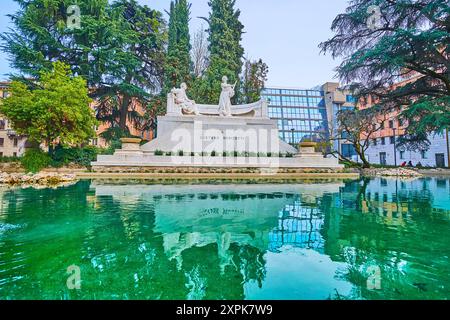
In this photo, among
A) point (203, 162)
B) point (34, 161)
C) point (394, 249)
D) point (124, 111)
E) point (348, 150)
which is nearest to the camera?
point (394, 249)

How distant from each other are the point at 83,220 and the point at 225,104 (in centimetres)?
1451

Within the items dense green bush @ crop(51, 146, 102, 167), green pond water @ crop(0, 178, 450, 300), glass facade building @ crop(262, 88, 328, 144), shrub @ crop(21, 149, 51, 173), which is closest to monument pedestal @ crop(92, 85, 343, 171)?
dense green bush @ crop(51, 146, 102, 167)

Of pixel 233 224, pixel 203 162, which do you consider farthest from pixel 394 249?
pixel 203 162

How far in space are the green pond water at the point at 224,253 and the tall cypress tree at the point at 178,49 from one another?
808 inches

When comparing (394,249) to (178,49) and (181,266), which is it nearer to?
(181,266)

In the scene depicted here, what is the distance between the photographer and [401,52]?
12.0m

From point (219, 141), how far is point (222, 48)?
13.7 metres

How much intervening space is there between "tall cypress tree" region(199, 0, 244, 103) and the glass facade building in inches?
951

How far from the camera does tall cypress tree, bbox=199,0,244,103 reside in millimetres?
23156

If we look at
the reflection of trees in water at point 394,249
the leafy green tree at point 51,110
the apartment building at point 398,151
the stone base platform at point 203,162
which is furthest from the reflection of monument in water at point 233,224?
the apartment building at point 398,151

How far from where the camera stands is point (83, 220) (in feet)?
13.5

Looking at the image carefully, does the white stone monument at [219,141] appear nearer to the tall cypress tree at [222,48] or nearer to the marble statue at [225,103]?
the marble statue at [225,103]

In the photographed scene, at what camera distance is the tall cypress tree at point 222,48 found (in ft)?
76.0

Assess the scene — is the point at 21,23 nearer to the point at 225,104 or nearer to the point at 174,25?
the point at 174,25
